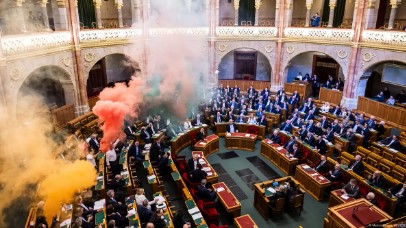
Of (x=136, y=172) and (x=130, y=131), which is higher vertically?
(x=130, y=131)

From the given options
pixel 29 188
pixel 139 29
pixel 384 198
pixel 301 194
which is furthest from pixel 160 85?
pixel 384 198

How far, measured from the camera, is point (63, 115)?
17.4m

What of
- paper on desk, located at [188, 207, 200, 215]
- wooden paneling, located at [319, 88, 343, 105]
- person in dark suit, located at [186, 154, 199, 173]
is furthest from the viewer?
wooden paneling, located at [319, 88, 343, 105]

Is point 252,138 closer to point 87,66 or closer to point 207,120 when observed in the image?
point 207,120

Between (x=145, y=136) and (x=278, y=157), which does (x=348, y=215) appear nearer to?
(x=278, y=157)

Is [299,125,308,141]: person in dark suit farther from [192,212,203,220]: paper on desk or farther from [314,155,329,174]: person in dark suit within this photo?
[192,212,203,220]: paper on desk

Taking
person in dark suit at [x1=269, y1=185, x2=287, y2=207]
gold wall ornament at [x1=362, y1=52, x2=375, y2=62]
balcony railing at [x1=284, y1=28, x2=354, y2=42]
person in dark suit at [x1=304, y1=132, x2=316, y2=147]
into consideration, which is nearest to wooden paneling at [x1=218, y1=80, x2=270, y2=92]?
balcony railing at [x1=284, y1=28, x2=354, y2=42]

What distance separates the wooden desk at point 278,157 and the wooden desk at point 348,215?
13.4 ft

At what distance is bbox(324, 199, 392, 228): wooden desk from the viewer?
8930 mm

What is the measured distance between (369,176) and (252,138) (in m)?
5.84

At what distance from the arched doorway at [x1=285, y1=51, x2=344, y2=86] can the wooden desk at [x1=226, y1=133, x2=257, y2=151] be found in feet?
31.8

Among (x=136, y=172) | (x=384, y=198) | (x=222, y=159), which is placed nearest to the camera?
(x=384, y=198)

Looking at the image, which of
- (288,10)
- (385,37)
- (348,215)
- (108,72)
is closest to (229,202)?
(348,215)

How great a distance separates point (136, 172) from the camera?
45.2 ft
